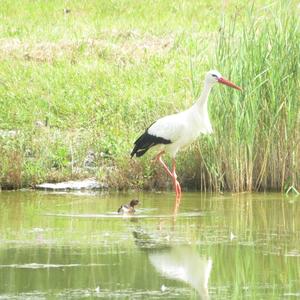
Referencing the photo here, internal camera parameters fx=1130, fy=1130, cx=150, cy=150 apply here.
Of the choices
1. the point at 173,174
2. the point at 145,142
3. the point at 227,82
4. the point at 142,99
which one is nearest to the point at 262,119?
the point at 227,82

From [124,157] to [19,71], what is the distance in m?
3.79

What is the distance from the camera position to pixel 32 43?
17500mm

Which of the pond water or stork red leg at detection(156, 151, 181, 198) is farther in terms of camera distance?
stork red leg at detection(156, 151, 181, 198)

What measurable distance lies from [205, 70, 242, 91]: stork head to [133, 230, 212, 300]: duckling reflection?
2.81m

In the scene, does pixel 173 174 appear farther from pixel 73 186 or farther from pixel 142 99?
pixel 142 99

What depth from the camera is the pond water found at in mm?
8109

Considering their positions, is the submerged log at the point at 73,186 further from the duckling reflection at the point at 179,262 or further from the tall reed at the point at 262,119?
the duckling reflection at the point at 179,262

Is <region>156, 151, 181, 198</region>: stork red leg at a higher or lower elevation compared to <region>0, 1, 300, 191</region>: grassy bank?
lower

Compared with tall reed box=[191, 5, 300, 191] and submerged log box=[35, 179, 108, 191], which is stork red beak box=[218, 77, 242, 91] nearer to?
tall reed box=[191, 5, 300, 191]

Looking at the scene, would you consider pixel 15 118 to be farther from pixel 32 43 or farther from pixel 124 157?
pixel 32 43

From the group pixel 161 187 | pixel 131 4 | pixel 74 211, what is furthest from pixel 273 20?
pixel 131 4

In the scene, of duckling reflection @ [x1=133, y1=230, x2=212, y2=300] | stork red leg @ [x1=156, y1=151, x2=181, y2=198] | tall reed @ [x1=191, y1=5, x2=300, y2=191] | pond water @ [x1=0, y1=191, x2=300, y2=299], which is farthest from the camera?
tall reed @ [x1=191, y1=5, x2=300, y2=191]

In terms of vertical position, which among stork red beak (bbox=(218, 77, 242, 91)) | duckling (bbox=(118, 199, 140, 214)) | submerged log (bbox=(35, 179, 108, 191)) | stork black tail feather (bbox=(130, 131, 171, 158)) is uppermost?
stork red beak (bbox=(218, 77, 242, 91))

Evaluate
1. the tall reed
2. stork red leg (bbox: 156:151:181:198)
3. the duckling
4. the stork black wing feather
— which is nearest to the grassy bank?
the tall reed
